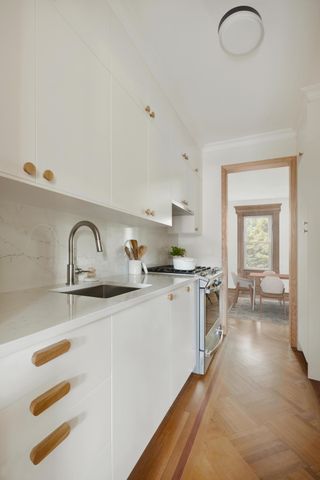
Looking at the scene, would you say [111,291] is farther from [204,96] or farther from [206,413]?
[204,96]

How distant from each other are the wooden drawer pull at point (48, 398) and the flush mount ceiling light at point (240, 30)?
196cm

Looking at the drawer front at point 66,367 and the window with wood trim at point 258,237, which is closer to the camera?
the drawer front at point 66,367

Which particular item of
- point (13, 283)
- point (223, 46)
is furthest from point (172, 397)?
point (223, 46)

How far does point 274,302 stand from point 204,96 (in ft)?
14.6

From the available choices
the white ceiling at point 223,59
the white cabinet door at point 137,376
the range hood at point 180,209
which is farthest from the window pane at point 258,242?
the white cabinet door at point 137,376

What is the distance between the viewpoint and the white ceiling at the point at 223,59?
135cm

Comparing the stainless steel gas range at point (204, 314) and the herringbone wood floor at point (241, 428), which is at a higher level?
the stainless steel gas range at point (204, 314)

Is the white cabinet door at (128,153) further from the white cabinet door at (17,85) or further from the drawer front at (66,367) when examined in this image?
the drawer front at (66,367)

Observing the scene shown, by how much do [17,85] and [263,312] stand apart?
14.9ft

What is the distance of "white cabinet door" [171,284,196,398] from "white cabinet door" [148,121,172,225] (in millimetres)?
659

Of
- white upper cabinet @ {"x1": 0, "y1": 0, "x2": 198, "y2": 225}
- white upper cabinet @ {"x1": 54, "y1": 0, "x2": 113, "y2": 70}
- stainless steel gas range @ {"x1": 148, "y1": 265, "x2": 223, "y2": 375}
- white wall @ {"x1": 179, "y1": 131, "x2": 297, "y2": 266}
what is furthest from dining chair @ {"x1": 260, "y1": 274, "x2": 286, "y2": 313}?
white upper cabinet @ {"x1": 54, "y1": 0, "x2": 113, "y2": 70}

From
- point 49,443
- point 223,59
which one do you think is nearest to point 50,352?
point 49,443

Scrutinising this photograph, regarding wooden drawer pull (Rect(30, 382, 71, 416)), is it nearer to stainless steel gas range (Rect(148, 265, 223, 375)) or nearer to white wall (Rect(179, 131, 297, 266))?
stainless steel gas range (Rect(148, 265, 223, 375))

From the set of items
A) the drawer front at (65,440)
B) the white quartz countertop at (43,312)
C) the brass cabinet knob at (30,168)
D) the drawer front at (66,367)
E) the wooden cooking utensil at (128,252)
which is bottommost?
the drawer front at (65,440)
